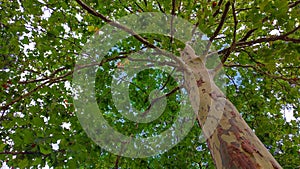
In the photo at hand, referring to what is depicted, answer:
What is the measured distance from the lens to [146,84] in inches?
213

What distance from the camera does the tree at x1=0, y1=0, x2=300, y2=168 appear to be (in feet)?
7.38

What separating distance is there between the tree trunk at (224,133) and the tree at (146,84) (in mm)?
14

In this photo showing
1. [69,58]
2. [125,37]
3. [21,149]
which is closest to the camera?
[21,149]

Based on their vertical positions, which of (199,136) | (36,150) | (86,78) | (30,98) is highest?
(86,78)

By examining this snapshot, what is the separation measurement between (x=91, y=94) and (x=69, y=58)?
2.74 ft

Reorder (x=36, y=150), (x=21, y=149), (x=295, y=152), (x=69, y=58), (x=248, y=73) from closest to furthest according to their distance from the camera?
1. (x=36, y=150)
2. (x=21, y=149)
3. (x=295, y=152)
4. (x=69, y=58)
5. (x=248, y=73)

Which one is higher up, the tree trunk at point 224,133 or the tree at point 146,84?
the tree at point 146,84

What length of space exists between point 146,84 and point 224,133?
344 cm

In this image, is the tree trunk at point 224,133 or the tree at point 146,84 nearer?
the tree trunk at point 224,133

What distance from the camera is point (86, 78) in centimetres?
470

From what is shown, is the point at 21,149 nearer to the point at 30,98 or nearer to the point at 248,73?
the point at 30,98

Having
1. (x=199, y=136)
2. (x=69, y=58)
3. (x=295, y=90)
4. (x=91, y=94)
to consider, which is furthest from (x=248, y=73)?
(x=69, y=58)

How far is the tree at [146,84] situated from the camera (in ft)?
7.38

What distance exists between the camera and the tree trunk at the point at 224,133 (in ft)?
5.63
